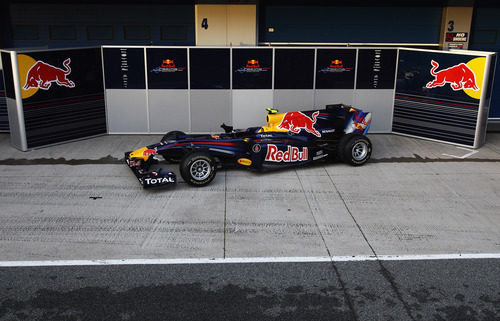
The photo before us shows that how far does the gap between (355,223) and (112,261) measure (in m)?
3.91

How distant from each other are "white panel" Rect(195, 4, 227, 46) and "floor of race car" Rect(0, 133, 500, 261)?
4928 mm

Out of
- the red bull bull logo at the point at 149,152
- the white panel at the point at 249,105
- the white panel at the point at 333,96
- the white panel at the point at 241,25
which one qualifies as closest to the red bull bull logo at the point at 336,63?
the white panel at the point at 333,96

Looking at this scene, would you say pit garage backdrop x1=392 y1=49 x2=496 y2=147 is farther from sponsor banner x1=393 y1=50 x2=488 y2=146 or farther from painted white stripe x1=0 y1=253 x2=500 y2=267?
painted white stripe x1=0 y1=253 x2=500 y2=267

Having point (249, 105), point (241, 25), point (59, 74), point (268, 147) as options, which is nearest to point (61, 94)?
point (59, 74)

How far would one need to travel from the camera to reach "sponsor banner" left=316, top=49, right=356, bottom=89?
44.0ft

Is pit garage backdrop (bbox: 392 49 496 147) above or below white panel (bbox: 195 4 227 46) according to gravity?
below

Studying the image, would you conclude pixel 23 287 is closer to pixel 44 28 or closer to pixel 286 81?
pixel 286 81

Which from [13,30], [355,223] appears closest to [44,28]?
[13,30]

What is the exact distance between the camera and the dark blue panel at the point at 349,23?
15031 mm

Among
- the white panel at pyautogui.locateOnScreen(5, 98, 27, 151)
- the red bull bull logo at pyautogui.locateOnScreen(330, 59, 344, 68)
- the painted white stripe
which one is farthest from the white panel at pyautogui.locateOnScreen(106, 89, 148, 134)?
the painted white stripe

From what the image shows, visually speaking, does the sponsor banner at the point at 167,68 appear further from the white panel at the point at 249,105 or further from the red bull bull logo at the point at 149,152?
the red bull bull logo at the point at 149,152

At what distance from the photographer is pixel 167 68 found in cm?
1327

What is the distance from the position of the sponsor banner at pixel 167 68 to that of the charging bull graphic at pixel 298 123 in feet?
11.7

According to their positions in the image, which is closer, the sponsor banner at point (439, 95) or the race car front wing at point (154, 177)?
the race car front wing at point (154, 177)
